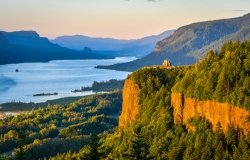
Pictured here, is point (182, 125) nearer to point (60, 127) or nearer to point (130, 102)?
point (130, 102)

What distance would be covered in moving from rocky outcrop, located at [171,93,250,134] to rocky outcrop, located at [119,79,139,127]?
425 inches

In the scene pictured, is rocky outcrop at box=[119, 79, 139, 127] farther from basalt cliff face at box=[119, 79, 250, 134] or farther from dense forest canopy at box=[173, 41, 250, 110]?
dense forest canopy at box=[173, 41, 250, 110]

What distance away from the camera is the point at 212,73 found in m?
68.1

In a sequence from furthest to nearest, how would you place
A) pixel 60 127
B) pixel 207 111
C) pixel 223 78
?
pixel 60 127
pixel 207 111
pixel 223 78

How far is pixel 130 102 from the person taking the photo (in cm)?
8750

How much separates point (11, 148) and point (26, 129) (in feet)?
67.2

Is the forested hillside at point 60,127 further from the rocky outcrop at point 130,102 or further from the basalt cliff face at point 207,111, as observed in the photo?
the basalt cliff face at point 207,111

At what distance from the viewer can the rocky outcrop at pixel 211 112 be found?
2435 inches

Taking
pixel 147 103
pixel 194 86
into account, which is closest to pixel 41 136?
pixel 147 103

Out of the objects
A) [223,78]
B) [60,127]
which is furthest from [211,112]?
[60,127]

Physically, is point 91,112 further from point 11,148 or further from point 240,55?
point 240,55

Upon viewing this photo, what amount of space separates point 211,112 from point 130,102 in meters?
23.1

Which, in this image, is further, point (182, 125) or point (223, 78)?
point (182, 125)

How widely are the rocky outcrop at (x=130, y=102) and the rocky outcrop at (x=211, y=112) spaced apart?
1080cm
